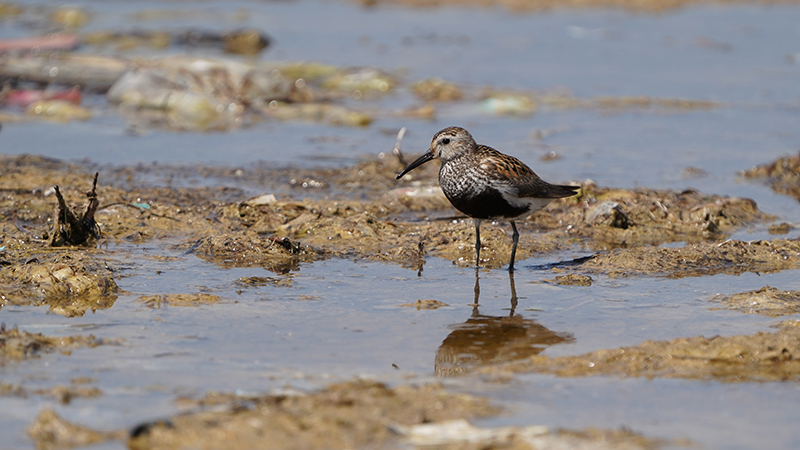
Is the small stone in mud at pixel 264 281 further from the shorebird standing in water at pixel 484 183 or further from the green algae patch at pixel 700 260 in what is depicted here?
the green algae patch at pixel 700 260

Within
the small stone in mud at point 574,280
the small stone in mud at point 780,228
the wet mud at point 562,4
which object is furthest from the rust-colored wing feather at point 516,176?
the wet mud at point 562,4

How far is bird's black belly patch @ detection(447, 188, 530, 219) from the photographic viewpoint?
6969 millimetres

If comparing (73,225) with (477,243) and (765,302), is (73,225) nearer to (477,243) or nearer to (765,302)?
(477,243)

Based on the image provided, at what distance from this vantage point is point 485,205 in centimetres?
698

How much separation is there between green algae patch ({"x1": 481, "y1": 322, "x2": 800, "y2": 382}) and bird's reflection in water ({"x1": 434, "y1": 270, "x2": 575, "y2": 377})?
154 mm

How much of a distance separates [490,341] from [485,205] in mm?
1703

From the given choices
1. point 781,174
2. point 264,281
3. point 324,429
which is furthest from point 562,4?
point 324,429

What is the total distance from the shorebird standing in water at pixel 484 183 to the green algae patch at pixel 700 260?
654 mm

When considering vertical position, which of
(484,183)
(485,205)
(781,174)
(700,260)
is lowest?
(700,260)

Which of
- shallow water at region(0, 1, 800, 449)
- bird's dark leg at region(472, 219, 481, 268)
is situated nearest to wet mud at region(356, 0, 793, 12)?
shallow water at region(0, 1, 800, 449)

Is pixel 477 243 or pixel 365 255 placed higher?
pixel 477 243

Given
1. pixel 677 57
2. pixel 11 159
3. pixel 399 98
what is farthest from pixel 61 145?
pixel 677 57

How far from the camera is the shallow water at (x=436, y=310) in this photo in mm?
4438

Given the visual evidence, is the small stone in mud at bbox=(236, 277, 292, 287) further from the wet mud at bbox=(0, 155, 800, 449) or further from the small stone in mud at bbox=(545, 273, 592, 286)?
the small stone in mud at bbox=(545, 273, 592, 286)
